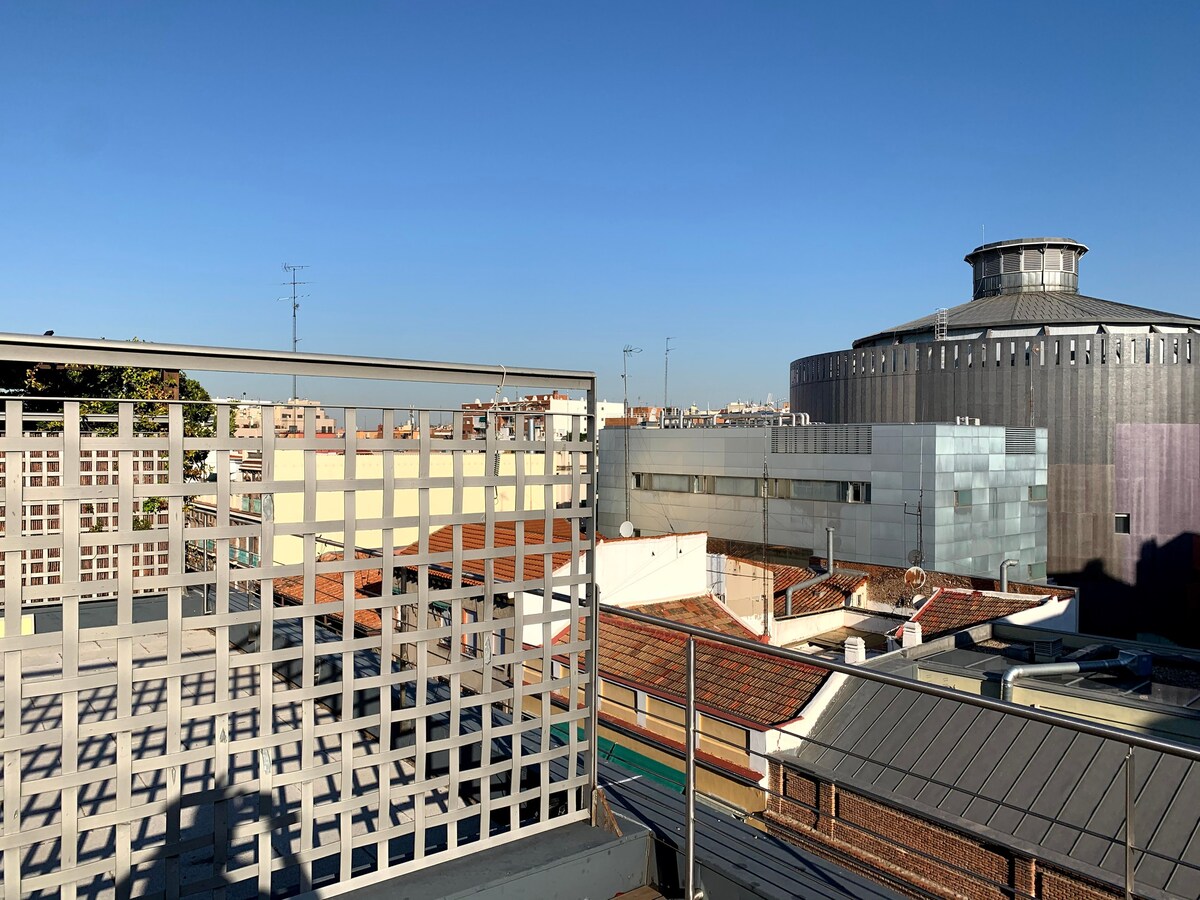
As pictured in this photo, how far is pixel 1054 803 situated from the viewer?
931 cm

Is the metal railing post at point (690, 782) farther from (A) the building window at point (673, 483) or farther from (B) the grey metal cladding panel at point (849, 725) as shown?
(A) the building window at point (673, 483)

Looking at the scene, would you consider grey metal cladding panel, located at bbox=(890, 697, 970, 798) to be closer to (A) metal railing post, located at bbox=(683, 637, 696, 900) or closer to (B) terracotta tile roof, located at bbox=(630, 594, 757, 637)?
(B) terracotta tile roof, located at bbox=(630, 594, 757, 637)

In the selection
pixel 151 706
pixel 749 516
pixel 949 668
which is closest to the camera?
pixel 151 706

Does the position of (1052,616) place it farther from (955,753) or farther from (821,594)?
(955,753)

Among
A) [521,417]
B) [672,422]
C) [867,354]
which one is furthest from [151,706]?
[867,354]

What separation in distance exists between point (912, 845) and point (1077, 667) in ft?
14.8

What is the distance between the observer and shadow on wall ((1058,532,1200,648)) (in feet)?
88.1

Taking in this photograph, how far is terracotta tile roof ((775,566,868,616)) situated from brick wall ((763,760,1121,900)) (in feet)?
29.4

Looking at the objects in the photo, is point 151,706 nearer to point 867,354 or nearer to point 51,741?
point 51,741

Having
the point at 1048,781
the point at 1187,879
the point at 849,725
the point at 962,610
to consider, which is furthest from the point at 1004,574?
the point at 1187,879

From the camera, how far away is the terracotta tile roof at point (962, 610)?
53.0 ft

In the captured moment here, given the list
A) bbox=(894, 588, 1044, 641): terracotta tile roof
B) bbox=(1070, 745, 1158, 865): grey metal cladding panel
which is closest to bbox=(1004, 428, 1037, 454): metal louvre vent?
bbox=(894, 588, 1044, 641): terracotta tile roof

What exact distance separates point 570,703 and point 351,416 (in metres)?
1.25

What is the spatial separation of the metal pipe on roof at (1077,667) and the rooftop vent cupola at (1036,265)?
89.7 ft
